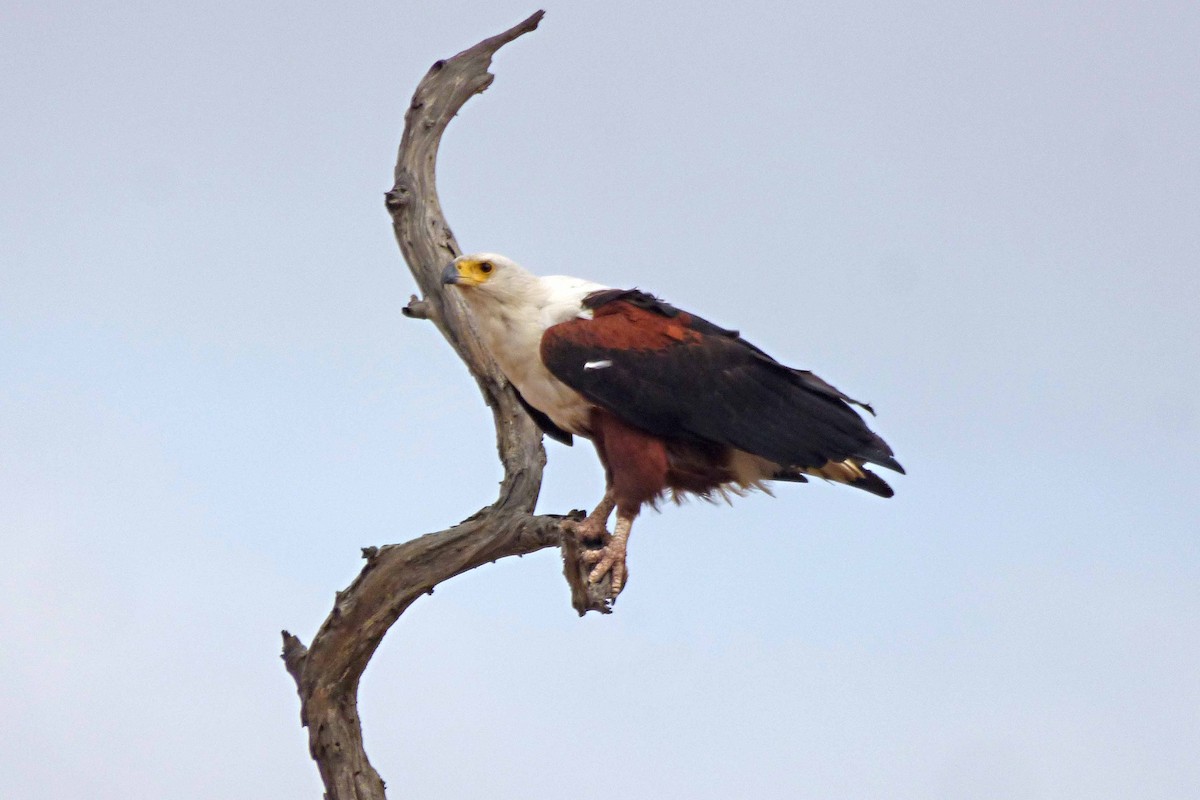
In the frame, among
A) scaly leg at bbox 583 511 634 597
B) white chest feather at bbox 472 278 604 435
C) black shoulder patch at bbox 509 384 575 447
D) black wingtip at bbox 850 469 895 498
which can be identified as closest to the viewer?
scaly leg at bbox 583 511 634 597

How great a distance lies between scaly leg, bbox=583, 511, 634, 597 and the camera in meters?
6.41

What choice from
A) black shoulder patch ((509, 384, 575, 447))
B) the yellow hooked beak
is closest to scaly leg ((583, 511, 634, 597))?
black shoulder patch ((509, 384, 575, 447))

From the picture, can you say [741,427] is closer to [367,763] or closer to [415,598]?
[415,598]

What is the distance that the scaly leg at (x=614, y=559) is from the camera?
6.41 m

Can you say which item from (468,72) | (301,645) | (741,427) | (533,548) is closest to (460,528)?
(533,548)

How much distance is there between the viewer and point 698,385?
21.7 feet

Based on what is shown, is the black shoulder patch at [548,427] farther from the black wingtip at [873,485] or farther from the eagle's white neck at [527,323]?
the black wingtip at [873,485]

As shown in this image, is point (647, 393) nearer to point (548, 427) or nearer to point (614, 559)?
point (614, 559)

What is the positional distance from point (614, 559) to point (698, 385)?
0.87 meters

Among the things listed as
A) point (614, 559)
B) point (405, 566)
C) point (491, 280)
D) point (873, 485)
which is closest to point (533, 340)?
point (491, 280)

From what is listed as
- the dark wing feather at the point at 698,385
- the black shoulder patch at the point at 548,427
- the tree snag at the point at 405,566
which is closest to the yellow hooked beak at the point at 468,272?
the dark wing feather at the point at 698,385

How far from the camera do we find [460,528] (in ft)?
23.5

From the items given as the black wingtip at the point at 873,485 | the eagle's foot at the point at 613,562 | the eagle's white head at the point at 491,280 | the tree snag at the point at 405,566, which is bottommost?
the eagle's foot at the point at 613,562

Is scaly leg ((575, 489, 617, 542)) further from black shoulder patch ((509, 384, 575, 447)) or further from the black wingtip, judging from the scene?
the black wingtip
